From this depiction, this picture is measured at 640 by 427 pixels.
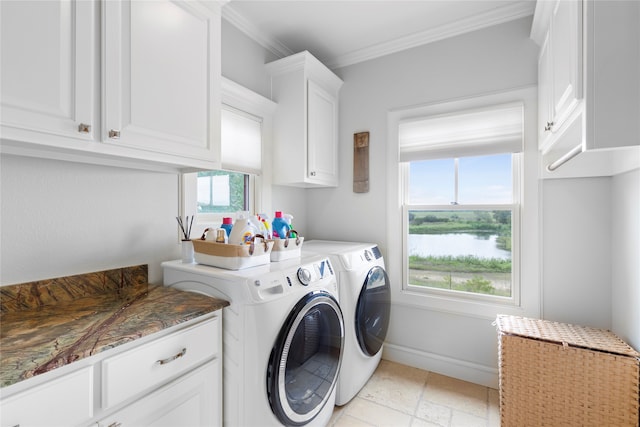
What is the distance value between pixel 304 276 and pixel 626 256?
5.68 ft

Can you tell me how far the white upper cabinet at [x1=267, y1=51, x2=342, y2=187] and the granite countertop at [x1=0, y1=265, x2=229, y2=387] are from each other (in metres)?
1.23

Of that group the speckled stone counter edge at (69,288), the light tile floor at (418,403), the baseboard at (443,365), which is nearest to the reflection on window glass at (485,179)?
the baseboard at (443,365)

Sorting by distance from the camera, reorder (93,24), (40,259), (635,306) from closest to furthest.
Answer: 1. (93,24)
2. (40,259)
3. (635,306)

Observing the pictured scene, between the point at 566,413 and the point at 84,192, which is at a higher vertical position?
the point at 84,192

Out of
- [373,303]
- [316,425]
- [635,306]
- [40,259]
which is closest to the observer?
[40,259]

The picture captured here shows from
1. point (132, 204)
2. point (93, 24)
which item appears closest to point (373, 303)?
point (132, 204)

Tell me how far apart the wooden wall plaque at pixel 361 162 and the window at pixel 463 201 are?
0.30 m

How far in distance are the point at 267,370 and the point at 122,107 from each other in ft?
3.92

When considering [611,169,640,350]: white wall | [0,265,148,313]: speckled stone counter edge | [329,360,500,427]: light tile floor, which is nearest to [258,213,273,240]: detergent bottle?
[0,265,148,313]: speckled stone counter edge

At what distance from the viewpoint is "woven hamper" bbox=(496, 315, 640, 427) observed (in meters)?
1.47

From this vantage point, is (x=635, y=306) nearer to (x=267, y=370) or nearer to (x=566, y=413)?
(x=566, y=413)

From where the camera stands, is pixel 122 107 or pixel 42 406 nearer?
pixel 42 406

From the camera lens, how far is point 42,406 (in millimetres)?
772

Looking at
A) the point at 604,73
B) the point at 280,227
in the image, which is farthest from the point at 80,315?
the point at 604,73
